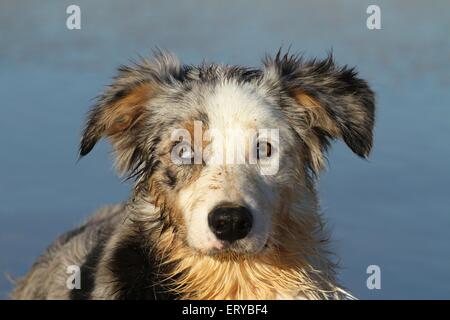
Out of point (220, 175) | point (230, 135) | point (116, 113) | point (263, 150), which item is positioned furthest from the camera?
point (116, 113)

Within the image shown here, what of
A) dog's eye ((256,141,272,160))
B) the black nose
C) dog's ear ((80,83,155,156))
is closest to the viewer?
the black nose

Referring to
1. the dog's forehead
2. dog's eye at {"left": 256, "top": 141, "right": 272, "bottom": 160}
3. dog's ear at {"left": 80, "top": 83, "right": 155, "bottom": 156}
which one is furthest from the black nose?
dog's ear at {"left": 80, "top": 83, "right": 155, "bottom": 156}

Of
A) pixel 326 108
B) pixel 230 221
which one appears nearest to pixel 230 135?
pixel 230 221

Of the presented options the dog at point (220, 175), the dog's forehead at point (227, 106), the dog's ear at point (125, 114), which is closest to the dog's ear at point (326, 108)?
the dog at point (220, 175)

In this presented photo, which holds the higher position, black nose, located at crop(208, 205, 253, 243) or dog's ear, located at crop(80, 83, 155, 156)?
dog's ear, located at crop(80, 83, 155, 156)

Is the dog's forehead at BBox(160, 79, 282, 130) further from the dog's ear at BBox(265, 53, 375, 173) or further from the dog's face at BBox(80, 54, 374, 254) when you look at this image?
the dog's ear at BBox(265, 53, 375, 173)

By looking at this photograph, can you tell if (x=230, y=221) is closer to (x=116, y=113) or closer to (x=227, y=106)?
(x=227, y=106)

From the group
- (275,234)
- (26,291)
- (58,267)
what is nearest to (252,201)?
(275,234)
